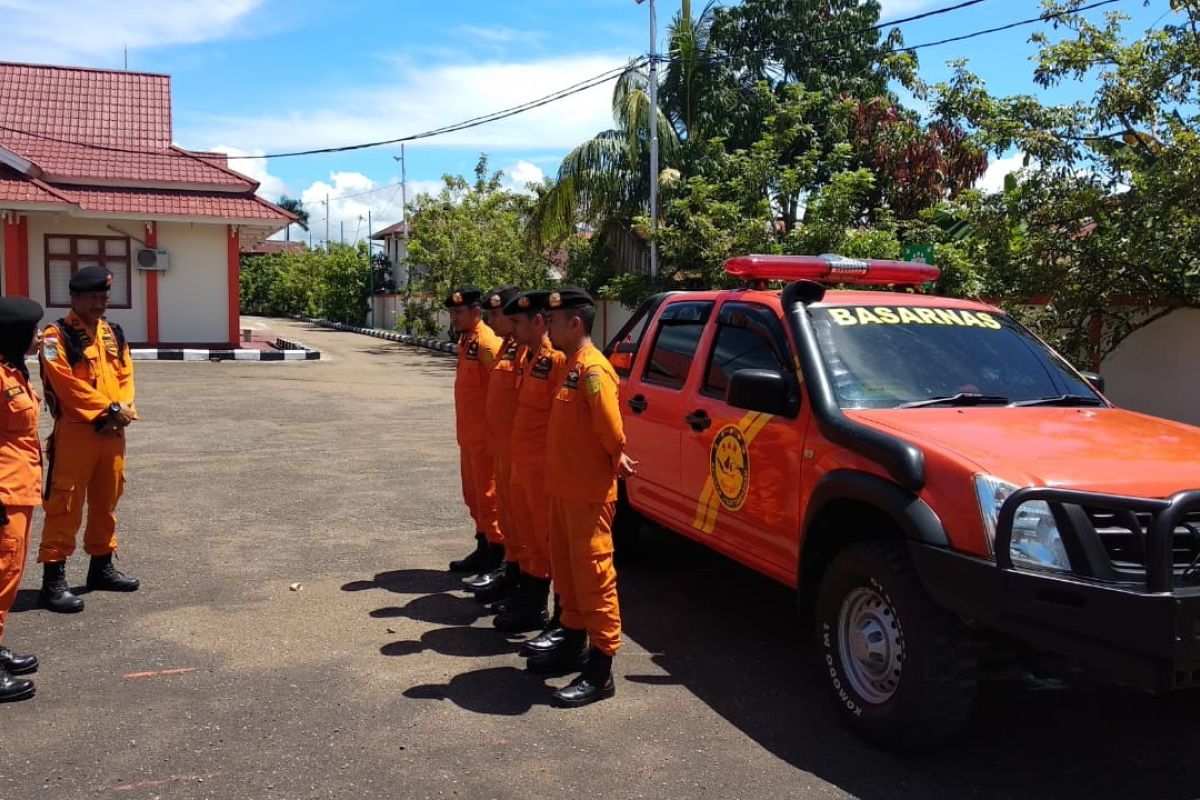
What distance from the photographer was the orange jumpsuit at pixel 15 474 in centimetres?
439

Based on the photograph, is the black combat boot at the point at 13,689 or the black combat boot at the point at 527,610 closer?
the black combat boot at the point at 13,689

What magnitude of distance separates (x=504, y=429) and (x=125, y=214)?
66.3ft

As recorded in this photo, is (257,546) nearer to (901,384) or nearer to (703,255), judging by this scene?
(901,384)

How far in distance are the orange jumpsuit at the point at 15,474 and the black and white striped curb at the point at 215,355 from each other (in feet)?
63.3

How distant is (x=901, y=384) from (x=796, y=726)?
157 cm

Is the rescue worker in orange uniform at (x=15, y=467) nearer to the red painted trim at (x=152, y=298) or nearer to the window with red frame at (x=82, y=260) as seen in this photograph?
the window with red frame at (x=82, y=260)

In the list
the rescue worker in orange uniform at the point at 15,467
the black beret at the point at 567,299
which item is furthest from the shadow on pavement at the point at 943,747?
the rescue worker in orange uniform at the point at 15,467

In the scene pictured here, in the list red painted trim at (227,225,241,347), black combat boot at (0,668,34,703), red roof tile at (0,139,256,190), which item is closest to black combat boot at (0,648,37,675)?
black combat boot at (0,668,34,703)

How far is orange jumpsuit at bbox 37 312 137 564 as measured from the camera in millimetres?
5504

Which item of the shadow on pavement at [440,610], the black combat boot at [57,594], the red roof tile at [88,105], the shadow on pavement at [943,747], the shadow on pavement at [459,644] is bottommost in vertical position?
the shadow on pavement at [943,747]

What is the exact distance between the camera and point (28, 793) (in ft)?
11.6

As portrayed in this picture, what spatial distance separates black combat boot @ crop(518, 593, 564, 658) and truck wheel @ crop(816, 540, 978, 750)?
1.24 meters

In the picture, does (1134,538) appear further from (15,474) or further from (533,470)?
(15,474)

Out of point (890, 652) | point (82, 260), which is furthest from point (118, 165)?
point (890, 652)
